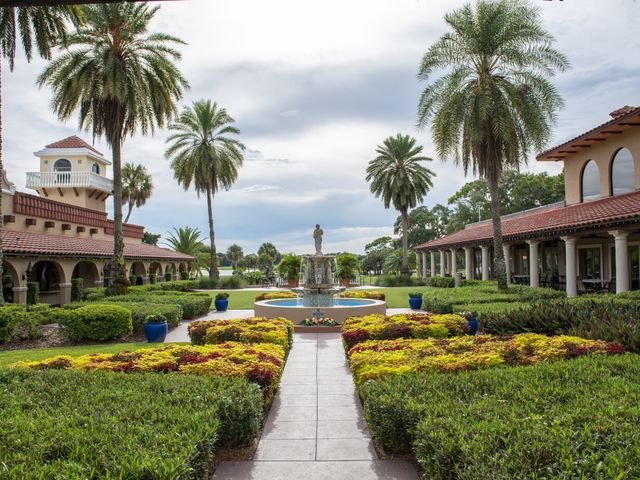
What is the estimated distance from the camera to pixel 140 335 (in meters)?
15.3

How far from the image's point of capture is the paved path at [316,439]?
5.16m

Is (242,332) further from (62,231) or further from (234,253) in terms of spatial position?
(234,253)

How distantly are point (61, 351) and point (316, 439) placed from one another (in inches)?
361

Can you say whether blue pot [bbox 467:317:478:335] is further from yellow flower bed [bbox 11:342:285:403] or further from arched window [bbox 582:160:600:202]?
arched window [bbox 582:160:600:202]

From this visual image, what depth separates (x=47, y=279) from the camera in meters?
25.5

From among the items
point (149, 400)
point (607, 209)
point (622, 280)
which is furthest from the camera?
point (607, 209)

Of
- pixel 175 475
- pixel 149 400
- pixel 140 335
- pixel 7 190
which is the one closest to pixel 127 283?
pixel 7 190

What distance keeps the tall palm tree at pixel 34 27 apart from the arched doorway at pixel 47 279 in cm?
821

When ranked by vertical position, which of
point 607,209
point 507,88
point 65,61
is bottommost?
point 607,209

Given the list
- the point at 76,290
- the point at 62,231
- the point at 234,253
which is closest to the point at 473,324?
the point at 76,290

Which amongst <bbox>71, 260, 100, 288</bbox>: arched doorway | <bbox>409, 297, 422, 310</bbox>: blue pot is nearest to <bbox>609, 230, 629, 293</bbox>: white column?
<bbox>409, 297, 422, 310</bbox>: blue pot

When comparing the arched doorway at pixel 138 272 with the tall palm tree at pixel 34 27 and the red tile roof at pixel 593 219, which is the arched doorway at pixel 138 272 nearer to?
the tall palm tree at pixel 34 27

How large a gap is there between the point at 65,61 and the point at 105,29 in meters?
2.35

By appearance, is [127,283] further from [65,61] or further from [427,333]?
[427,333]
